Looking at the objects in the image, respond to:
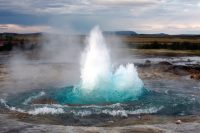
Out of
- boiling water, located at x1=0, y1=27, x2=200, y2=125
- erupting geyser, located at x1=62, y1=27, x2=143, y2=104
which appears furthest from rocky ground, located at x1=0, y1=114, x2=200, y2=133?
erupting geyser, located at x1=62, y1=27, x2=143, y2=104

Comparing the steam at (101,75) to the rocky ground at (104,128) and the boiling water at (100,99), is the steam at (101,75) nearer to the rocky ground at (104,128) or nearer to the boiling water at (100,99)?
the boiling water at (100,99)

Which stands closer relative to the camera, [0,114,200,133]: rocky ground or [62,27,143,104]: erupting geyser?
[0,114,200,133]: rocky ground

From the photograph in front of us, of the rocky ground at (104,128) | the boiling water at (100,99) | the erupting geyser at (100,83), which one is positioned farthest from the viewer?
the erupting geyser at (100,83)

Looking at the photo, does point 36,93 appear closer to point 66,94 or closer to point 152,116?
point 66,94

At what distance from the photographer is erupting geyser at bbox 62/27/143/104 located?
17.7 metres

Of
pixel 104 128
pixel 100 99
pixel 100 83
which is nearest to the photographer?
pixel 104 128

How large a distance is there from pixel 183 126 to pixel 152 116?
1.83 meters

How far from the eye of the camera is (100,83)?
18719 millimetres

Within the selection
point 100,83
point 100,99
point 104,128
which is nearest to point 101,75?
point 100,83

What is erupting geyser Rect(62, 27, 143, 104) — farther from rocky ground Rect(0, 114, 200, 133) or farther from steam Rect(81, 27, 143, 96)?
rocky ground Rect(0, 114, 200, 133)

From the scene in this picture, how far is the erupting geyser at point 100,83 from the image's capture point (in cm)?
1767

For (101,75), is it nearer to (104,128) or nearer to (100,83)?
(100,83)

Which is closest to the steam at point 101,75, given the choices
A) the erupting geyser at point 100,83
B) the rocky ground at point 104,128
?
the erupting geyser at point 100,83

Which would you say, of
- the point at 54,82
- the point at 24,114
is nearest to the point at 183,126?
the point at 24,114
